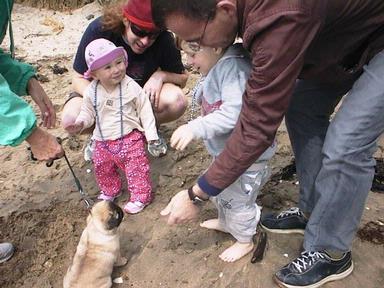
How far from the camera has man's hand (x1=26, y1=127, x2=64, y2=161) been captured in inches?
90.2

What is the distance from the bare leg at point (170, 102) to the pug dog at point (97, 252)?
110 cm

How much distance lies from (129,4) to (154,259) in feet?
4.64

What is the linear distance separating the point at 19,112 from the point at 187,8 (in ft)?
2.93

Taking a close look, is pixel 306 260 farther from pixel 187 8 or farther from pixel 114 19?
pixel 114 19

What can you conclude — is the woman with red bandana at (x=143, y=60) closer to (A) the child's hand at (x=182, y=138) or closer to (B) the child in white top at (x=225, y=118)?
(B) the child in white top at (x=225, y=118)

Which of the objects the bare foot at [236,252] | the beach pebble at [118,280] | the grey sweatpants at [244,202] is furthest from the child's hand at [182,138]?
the beach pebble at [118,280]

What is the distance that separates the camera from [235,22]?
182cm

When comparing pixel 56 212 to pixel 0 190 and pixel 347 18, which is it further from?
A: pixel 347 18

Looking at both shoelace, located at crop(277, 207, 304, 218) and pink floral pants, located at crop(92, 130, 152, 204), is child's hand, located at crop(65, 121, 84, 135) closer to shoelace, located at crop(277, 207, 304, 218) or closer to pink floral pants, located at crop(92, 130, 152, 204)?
pink floral pants, located at crop(92, 130, 152, 204)

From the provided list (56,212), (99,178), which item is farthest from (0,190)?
(99,178)

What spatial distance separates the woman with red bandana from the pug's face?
0.76 metres

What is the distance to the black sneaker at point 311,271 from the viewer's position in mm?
2406

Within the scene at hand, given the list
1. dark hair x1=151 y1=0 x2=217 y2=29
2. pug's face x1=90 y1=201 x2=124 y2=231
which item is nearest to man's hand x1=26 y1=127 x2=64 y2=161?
pug's face x1=90 y1=201 x2=124 y2=231

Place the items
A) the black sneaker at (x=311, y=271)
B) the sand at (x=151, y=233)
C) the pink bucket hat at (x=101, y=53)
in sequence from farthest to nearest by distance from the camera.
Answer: the pink bucket hat at (x=101, y=53) < the sand at (x=151, y=233) < the black sneaker at (x=311, y=271)
